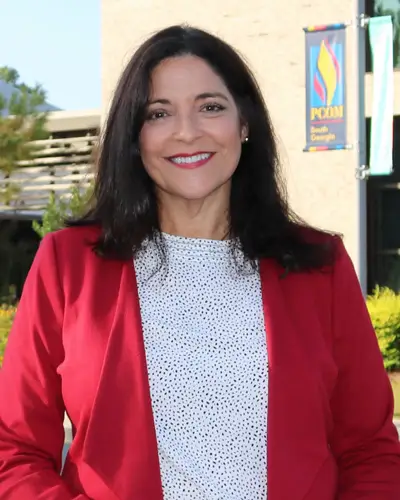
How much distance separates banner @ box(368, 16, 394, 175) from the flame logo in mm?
627

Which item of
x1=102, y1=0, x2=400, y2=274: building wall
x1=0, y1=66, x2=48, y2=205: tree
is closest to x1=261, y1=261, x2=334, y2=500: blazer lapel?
x1=102, y1=0, x2=400, y2=274: building wall

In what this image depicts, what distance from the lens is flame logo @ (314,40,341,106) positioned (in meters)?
10.1

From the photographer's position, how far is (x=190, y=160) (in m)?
2.30

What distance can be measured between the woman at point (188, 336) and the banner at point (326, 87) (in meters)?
7.74

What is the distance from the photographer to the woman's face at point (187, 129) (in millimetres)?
2270

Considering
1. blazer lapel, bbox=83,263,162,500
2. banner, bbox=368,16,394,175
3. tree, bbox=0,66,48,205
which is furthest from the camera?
tree, bbox=0,66,48,205

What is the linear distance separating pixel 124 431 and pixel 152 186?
747 mm

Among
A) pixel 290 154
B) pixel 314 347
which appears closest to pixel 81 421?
pixel 314 347

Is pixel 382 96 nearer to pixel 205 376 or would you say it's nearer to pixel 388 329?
pixel 388 329

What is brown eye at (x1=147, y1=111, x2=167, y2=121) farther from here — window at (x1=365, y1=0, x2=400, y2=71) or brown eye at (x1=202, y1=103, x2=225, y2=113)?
window at (x1=365, y1=0, x2=400, y2=71)

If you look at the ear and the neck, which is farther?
the ear

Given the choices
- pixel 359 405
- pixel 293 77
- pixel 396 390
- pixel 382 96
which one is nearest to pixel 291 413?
pixel 359 405

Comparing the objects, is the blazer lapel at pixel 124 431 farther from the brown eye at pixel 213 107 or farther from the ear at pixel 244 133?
the ear at pixel 244 133

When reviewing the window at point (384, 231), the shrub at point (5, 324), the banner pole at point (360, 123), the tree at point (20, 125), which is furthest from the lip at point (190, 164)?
the tree at point (20, 125)
